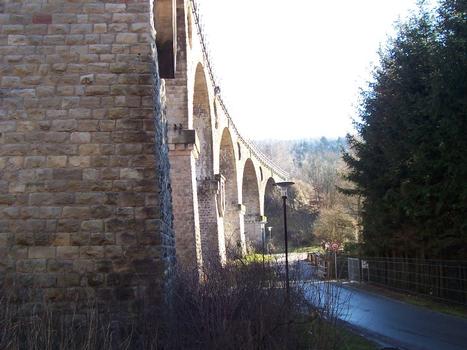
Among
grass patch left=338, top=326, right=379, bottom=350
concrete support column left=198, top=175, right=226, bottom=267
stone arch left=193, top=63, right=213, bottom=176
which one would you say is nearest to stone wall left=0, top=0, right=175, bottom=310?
grass patch left=338, top=326, right=379, bottom=350

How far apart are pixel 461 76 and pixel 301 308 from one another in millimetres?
7336

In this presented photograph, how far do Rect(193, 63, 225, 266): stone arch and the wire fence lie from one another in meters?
4.67

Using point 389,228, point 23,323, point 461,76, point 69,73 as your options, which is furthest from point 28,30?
point 389,228

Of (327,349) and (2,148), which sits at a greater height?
(2,148)

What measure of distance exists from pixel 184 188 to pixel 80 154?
7915 mm

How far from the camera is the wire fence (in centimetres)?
1390

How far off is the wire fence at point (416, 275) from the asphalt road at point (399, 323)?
961 millimetres

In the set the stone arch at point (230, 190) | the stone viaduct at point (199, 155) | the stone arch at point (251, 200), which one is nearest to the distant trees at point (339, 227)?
the stone arch at point (230, 190)

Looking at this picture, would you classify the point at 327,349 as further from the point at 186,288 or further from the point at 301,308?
the point at 186,288

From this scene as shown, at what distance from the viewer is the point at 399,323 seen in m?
11.7

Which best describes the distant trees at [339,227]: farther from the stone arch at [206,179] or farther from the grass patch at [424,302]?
the grass patch at [424,302]

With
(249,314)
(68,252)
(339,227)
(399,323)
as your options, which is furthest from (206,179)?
(249,314)

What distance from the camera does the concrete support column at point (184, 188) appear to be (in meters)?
14.9

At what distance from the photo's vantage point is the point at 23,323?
609cm
